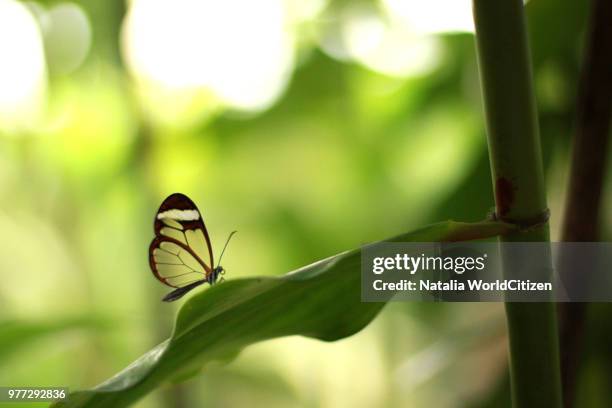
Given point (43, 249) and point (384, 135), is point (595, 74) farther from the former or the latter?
point (43, 249)

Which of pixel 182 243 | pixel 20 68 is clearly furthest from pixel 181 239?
pixel 20 68

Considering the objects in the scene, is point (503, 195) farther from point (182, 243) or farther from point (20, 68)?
point (20, 68)

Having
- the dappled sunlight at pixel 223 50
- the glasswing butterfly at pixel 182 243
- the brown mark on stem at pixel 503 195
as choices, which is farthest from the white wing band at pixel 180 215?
the dappled sunlight at pixel 223 50

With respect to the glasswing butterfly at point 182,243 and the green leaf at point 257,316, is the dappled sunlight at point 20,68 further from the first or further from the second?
the green leaf at point 257,316

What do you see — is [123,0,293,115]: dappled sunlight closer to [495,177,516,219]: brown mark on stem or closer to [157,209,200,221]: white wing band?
[157,209,200,221]: white wing band

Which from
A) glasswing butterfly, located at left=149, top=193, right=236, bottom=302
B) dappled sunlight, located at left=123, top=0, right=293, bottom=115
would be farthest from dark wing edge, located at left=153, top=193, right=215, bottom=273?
dappled sunlight, located at left=123, top=0, right=293, bottom=115

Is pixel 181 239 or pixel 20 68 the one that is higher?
pixel 20 68

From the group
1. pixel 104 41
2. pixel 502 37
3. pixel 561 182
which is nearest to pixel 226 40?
pixel 104 41
